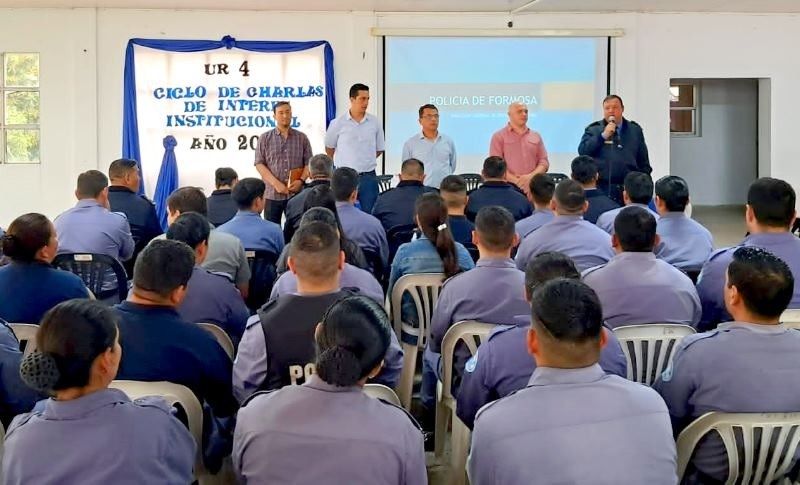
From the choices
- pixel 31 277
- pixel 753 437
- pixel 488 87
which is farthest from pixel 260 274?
pixel 488 87

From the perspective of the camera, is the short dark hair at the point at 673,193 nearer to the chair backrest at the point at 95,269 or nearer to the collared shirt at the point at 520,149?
the chair backrest at the point at 95,269

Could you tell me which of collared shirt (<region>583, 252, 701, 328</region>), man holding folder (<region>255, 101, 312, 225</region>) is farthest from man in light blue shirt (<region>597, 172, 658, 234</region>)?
man holding folder (<region>255, 101, 312, 225</region>)

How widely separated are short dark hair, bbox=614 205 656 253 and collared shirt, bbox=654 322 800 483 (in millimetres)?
884

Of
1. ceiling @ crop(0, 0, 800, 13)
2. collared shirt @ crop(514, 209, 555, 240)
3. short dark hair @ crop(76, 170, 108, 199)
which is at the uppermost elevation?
ceiling @ crop(0, 0, 800, 13)

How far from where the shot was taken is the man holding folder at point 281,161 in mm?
6781

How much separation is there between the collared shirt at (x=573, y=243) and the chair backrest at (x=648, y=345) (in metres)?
1.16

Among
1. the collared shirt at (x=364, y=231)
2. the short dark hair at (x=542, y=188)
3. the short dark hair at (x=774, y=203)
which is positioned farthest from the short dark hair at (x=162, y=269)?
the short dark hair at (x=542, y=188)

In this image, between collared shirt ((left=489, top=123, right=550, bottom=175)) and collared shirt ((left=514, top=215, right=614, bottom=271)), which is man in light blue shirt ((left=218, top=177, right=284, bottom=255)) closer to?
collared shirt ((left=514, top=215, right=614, bottom=271))

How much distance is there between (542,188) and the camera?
4711 millimetres

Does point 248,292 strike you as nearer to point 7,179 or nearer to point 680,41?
point 7,179

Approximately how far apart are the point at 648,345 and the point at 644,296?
0.87 feet

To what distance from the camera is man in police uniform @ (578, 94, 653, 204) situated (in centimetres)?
664

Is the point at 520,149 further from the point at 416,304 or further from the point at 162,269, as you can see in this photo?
the point at 162,269

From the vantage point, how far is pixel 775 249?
10.4ft
